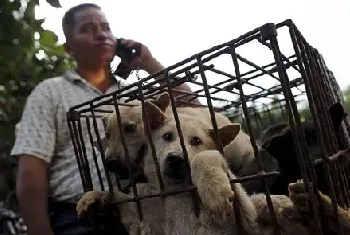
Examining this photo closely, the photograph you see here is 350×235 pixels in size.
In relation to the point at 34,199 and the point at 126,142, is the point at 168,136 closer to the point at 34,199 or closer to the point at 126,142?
the point at 126,142

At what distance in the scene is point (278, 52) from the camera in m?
1.39

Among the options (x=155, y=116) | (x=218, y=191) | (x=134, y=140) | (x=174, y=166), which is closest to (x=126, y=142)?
(x=134, y=140)

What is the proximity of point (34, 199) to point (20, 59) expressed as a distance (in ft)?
4.36

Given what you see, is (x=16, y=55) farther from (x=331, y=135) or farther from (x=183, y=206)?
(x=331, y=135)

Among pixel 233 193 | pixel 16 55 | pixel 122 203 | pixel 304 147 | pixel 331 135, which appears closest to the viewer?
pixel 304 147

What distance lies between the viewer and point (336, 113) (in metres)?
1.64

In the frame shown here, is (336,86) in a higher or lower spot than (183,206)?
higher

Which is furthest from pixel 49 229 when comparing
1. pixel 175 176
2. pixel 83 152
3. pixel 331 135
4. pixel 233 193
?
pixel 331 135

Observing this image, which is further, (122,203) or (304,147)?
(122,203)

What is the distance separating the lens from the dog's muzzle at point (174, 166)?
5.93 feet

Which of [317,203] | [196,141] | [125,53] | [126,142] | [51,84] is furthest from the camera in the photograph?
[125,53]

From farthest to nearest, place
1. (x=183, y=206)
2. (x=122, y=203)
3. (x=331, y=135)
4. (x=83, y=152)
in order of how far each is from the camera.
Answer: (x=83, y=152) < (x=122, y=203) < (x=183, y=206) < (x=331, y=135)

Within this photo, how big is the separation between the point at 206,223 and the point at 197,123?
1.97ft

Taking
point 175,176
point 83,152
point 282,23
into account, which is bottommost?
point 175,176
